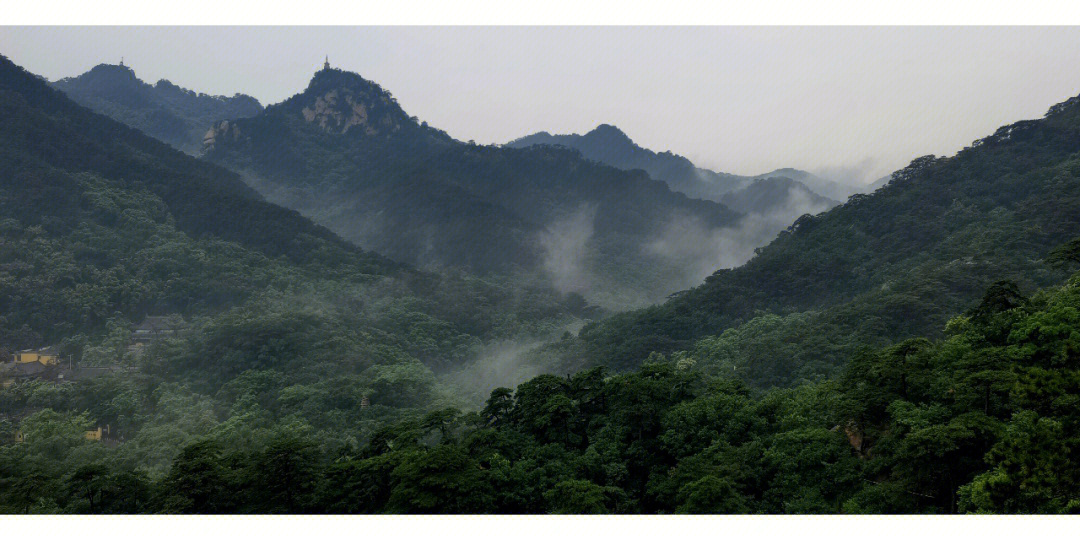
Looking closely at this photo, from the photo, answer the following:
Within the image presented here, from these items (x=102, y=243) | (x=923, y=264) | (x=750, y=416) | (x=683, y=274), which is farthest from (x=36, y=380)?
(x=683, y=274)

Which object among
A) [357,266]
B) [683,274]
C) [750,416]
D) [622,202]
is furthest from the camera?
[622,202]

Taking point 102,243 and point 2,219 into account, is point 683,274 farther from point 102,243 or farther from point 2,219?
point 2,219

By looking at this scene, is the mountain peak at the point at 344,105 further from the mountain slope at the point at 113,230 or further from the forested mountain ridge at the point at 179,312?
the mountain slope at the point at 113,230

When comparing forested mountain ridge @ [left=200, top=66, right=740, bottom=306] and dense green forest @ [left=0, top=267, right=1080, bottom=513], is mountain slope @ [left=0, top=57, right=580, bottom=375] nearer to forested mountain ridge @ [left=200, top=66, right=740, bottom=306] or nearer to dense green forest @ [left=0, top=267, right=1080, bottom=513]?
forested mountain ridge @ [left=200, top=66, right=740, bottom=306]

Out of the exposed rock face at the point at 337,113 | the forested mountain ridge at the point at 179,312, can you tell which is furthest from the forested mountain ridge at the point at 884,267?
the exposed rock face at the point at 337,113

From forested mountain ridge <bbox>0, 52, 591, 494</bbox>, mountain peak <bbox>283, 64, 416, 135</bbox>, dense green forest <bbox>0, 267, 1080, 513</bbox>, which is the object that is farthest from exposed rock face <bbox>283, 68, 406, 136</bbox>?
dense green forest <bbox>0, 267, 1080, 513</bbox>

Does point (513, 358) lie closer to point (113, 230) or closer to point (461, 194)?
point (113, 230)
